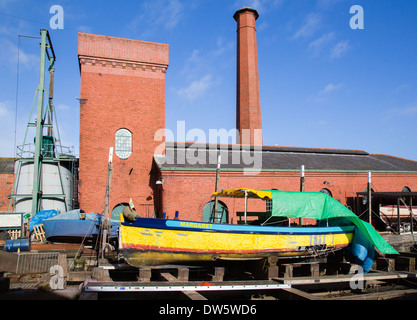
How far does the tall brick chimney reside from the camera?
28.3 m

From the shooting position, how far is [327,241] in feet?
38.4

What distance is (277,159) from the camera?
25.5 meters

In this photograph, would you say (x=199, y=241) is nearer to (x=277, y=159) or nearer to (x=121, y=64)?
(x=121, y=64)

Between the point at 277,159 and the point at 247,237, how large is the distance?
15655mm

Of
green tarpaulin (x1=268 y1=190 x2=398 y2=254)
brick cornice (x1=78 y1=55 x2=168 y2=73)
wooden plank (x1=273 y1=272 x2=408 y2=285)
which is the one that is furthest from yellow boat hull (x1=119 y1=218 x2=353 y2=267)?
brick cornice (x1=78 y1=55 x2=168 y2=73)

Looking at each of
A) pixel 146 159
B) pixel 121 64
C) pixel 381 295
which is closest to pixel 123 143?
pixel 146 159

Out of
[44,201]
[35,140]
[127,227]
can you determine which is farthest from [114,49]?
[127,227]

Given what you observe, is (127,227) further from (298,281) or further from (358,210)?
(358,210)

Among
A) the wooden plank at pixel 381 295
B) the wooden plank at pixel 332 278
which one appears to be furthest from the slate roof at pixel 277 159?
the wooden plank at pixel 381 295

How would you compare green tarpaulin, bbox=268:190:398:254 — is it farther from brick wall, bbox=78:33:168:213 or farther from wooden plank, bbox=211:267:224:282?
brick wall, bbox=78:33:168:213

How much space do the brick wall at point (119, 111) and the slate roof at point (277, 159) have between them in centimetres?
208

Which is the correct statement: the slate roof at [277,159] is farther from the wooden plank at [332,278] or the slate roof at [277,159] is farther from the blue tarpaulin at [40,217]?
the wooden plank at [332,278]

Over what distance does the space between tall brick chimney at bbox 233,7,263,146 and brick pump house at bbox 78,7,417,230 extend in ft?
13.4

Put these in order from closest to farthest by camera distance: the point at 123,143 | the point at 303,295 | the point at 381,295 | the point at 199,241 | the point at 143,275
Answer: the point at 303,295 < the point at 381,295 < the point at 143,275 < the point at 199,241 < the point at 123,143
